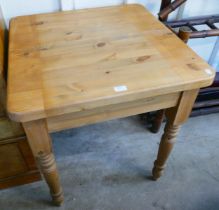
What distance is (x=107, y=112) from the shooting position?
2.15 ft

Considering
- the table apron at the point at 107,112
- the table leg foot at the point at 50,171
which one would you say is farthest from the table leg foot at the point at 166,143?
the table leg foot at the point at 50,171

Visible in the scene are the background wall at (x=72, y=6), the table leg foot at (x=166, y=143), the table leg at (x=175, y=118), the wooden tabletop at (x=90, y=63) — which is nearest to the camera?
the wooden tabletop at (x=90, y=63)

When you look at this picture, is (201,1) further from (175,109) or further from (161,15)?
(175,109)

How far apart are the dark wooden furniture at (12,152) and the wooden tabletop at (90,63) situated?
7 centimetres

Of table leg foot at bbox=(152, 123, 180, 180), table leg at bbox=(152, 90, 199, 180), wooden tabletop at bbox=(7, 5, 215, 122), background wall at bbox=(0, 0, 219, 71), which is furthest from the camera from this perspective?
background wall at bbox=(0, 0, 219, 71)

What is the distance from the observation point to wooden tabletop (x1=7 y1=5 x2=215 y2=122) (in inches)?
22.6

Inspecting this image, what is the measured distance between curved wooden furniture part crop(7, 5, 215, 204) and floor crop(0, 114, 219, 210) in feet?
0.79

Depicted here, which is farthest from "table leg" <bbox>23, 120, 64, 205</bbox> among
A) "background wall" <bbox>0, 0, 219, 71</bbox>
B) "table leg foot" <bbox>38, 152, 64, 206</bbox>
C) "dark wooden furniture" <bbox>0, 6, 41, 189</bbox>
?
"background wall" <bbox>0, 0, 219, 71</bbox>

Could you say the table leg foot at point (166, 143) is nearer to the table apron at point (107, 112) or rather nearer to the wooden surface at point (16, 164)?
the table apron at point (107, 112)

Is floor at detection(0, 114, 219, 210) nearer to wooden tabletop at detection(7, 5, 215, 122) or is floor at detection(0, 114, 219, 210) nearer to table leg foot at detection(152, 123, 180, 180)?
table leg foot at detection(152, 123, 180, 180)

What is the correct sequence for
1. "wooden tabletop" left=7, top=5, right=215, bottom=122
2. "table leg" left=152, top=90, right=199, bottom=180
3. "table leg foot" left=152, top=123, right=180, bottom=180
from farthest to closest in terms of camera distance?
"table leg foot" left=152, top=123, right=180, bottom=180
"table leg" left=152, top=90, right=199, bottom=180
"wooden tabletop" left=7, top=5, right=215, bottom=122

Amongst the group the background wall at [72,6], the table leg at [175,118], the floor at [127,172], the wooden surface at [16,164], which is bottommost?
the floor at [127,172]

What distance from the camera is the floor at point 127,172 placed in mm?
1042

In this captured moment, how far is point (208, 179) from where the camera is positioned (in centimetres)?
114
